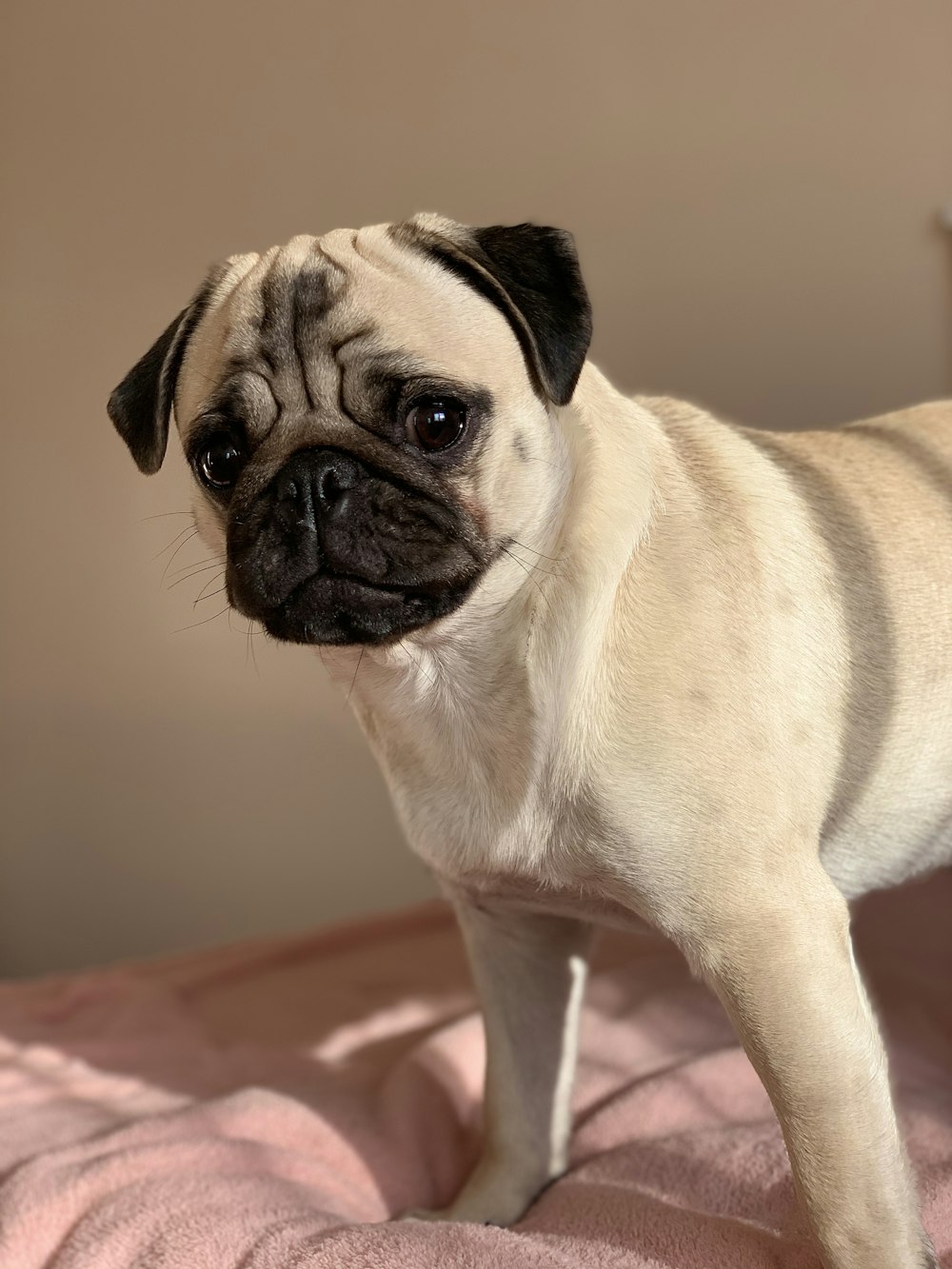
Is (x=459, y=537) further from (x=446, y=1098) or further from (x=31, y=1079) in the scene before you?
(x=31, y=1079)

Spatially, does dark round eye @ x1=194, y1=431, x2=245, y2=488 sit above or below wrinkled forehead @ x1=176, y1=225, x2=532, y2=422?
below

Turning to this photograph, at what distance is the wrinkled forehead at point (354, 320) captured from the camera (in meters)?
1.31

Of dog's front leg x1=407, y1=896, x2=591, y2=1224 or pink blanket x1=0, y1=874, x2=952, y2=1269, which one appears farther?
dog's front leg x1=407, y1=896, x2=591, y2=1224

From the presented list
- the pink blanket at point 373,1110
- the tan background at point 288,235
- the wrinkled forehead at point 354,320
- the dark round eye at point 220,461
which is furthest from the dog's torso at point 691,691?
the tan background at point 288,235

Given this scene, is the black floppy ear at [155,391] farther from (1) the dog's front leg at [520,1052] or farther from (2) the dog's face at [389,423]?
(1) the dog's front leg at [520,1052]

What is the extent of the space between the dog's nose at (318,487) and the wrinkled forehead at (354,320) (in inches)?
4.5

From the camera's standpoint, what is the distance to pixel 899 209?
2363 mm

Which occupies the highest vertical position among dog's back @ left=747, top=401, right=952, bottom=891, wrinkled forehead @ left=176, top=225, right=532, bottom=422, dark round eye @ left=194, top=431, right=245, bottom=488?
wrinkled forehead @ left=176, top=225, right=532, bottom=422

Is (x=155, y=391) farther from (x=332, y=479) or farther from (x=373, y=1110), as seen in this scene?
(x=373, y=1110)

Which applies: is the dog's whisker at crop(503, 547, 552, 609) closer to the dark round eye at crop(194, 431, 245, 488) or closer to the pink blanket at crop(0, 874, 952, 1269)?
the dark round eye at crop(194, 431, 245, 488)

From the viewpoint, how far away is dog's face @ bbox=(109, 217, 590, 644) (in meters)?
1.27

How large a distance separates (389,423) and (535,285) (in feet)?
0.73

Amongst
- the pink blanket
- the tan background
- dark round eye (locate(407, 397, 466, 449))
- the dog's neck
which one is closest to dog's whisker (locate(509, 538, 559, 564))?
the dog's neck

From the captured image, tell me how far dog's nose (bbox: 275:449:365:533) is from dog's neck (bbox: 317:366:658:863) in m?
0.18
